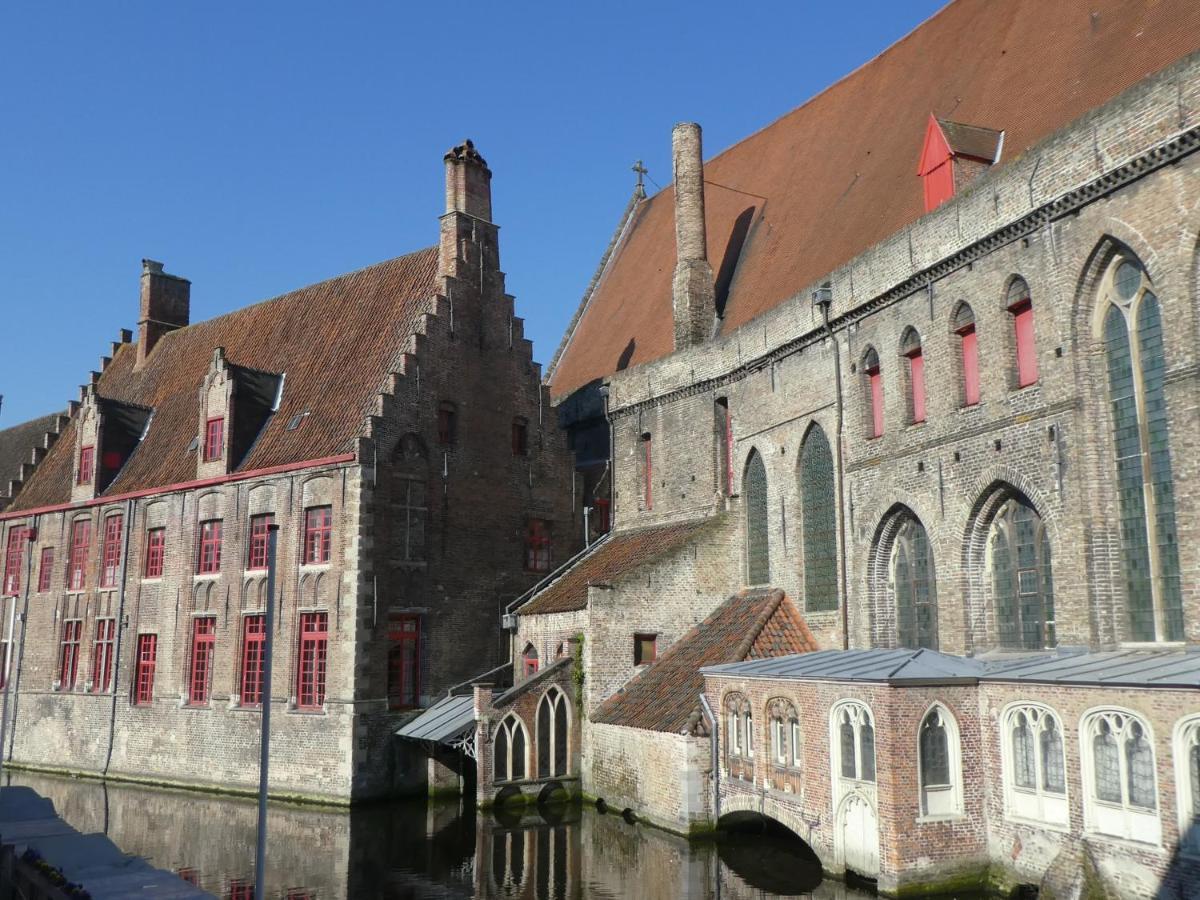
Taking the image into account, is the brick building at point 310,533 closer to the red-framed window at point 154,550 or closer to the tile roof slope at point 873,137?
the red-framed window at point 154,550

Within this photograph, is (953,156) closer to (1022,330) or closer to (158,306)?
(1022,330)

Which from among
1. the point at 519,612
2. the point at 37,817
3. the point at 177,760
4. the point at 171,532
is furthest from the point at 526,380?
the point at 37,817

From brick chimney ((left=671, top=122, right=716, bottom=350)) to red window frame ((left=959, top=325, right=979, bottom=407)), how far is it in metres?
7.88

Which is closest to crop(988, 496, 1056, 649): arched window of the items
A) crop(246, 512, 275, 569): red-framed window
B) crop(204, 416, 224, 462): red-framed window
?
crop(246, 512, 275, 569): red-framed window

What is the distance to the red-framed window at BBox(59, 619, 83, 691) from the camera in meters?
25.7

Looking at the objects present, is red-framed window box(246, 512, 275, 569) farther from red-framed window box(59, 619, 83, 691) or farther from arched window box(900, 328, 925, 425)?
arched window box(900, 328, 925, 425)

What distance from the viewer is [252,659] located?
21.4 metres

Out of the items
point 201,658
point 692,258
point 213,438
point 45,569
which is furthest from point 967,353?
point 45,569

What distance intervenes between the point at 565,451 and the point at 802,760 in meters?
12.4

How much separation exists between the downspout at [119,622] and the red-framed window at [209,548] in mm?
2685

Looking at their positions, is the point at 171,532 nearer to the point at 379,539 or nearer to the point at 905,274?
the point at 379,539

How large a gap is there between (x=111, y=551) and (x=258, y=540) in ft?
18.9

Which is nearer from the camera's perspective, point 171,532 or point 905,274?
point 905,274

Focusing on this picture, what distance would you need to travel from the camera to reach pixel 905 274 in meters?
14.8
